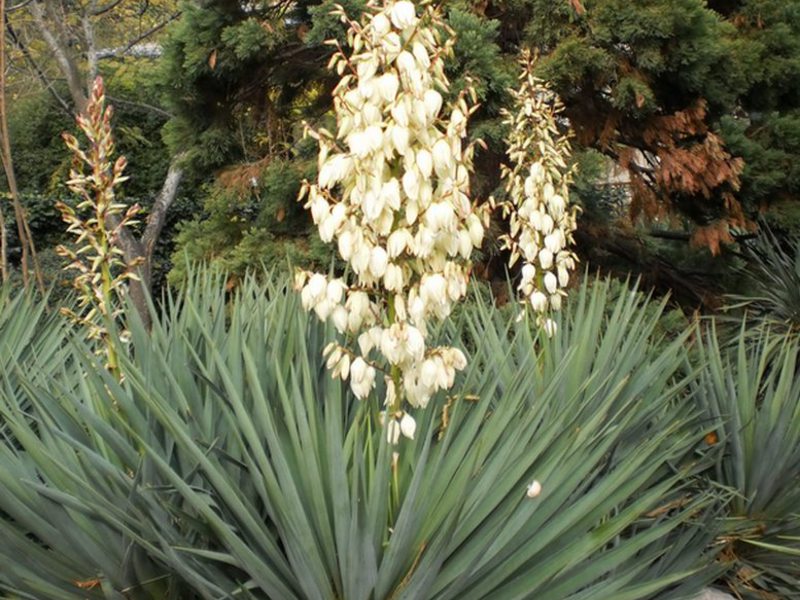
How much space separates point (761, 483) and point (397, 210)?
168cm

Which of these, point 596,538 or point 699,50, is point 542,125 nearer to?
point 596,538

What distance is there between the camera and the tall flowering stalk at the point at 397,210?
2062 mm

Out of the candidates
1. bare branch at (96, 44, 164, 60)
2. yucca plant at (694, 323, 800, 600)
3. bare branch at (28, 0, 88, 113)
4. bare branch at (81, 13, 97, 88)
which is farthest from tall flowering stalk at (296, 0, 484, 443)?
bare branch at (81, 13, 97, 88)

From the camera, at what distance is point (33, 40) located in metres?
10.7

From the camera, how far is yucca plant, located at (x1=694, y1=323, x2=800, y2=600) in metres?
2.91

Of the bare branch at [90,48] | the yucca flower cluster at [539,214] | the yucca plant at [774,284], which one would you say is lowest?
the yucca plant at [774,284]

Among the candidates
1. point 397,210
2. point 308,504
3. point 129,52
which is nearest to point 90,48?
point 129,52

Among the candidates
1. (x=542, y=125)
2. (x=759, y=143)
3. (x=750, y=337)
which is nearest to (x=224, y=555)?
(x=542, y=125)

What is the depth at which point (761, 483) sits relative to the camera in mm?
3008

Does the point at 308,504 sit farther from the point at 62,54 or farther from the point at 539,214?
the point at 62,54

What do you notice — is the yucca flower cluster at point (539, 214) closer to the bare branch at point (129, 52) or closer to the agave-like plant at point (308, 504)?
the agave-like plant at point (308, 504)

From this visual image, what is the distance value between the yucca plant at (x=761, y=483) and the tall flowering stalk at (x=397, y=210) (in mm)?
1209

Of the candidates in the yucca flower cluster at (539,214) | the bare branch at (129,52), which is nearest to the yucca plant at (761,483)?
the yucca flower cluster at (539,214)

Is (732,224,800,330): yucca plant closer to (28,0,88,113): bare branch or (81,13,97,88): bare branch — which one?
(28,0,88,113): bare branch
